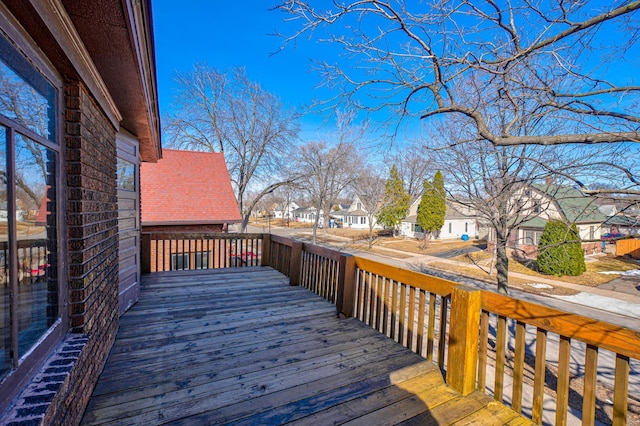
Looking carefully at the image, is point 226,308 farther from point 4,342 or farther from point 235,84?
point 235,84

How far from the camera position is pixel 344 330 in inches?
132

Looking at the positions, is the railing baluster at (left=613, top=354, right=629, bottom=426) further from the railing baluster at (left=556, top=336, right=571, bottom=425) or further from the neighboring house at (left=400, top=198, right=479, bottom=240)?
the neighboring house at (left=400, top=198, right=479, bottom=240)

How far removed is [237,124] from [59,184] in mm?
19526

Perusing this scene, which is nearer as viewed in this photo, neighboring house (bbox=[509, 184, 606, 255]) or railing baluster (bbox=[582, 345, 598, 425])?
railing baluster (bbox=[582, 345, 598, 425])

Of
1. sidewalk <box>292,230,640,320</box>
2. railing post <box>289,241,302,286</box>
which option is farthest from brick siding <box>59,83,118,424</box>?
sidewalk <box>292,230,640,320</box>

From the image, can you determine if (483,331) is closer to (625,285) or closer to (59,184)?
(59,184)

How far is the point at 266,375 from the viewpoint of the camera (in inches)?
97.0

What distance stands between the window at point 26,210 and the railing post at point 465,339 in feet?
8.25

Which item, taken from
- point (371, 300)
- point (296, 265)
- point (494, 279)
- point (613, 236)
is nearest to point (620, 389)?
point (371, 300)

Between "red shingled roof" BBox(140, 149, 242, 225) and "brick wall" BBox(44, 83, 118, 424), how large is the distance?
7.72 m

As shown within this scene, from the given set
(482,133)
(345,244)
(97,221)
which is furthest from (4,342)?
(345,244)

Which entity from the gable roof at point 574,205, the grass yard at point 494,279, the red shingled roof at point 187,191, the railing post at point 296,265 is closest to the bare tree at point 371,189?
the grass yard at point 494,279

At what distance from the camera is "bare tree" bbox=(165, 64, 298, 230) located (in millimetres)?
19656

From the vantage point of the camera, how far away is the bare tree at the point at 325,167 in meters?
18.8
